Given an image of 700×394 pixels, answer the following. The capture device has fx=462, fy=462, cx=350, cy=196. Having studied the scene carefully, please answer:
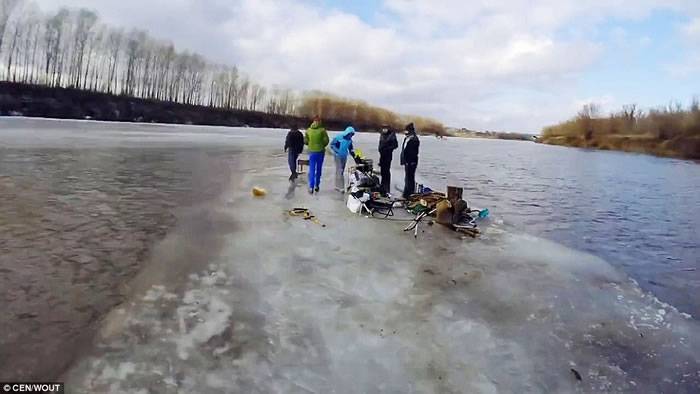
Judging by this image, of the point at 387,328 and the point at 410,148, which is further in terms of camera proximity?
the point at 410,148

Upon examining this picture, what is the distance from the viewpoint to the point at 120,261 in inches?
223

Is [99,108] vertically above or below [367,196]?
above

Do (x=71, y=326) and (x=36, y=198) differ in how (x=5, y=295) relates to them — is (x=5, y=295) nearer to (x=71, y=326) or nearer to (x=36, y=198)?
(x=71, y=326)

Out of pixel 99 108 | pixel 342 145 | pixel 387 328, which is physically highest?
pixel 99 108

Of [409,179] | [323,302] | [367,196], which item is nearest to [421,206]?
[367,196]

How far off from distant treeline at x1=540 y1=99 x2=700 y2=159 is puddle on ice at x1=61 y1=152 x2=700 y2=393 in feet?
192

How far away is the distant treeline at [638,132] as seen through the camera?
54.6 meters

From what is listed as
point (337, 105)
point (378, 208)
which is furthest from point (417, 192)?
point (337, 105)

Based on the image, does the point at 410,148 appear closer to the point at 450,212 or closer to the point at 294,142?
the point at 450,212

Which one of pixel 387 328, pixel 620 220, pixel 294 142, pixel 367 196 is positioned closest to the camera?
pixel 387 328

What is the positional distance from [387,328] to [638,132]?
75.4 metres

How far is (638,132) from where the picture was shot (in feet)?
219

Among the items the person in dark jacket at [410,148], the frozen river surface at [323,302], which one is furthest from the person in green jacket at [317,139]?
the frozen river surface at [323,302]

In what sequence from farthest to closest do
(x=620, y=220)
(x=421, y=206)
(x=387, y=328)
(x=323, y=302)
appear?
(x=620, y=220)
(x=421, y=206)
(x=323, y=302)
(x=387, y=328)
